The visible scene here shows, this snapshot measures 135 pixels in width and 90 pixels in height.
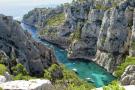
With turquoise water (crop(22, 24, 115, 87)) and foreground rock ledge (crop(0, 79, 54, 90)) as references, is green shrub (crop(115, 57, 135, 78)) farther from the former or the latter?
foreground rock ledge (crop(0, 79, 54, 90))

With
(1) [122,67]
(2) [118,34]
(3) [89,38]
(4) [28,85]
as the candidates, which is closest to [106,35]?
(2) [118,34]

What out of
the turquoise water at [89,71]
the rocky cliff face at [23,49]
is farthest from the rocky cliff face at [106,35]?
the rocky cliff face at [23,49]

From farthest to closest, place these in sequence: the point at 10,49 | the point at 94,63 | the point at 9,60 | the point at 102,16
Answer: the point at 102,16, the point at 94,63, the point at 10,49, the point at 9,60

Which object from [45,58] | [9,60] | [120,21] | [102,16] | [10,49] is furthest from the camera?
[102,16]

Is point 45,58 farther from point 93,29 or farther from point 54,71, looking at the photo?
point 93,29

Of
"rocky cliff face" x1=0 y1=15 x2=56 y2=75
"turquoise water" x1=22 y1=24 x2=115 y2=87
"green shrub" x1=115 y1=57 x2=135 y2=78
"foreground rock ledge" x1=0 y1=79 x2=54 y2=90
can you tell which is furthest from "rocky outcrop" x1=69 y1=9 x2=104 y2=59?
"foreground rock ledge" x1=0 y1=79 x2=54 y2=90

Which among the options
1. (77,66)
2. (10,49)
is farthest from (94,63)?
(10,49)

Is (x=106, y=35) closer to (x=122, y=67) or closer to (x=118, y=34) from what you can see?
(x=118, y=34)
